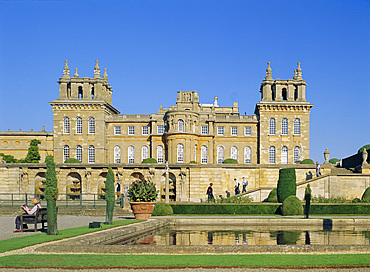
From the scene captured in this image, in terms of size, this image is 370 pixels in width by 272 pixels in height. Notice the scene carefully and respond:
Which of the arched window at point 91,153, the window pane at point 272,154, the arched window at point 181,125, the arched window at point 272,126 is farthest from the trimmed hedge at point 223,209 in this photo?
the arched window at point 91,153

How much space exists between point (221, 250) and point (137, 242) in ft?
14.5

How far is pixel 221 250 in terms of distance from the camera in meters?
11.2

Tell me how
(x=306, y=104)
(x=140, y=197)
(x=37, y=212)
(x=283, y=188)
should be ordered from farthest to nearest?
(x=306, y=104) → (x=283, y=188) → (x=140, y=197) → (x=37, y=212)

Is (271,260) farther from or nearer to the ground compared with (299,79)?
nearer to the ground

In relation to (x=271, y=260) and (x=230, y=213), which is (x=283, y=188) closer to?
(x=230, y=213)

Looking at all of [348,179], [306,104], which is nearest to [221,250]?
[348,179]

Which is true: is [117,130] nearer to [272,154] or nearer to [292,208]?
[272,154]

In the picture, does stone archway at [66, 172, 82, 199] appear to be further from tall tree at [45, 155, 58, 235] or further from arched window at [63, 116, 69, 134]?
tall tree at [45, 155, 58, 235]

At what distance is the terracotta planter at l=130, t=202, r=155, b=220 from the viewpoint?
22.2 m

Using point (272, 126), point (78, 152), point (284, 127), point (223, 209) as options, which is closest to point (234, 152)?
point (272, 126)

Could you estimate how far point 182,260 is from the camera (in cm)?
1023

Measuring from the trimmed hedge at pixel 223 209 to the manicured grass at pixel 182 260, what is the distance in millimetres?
17386

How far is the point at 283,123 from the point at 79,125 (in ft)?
84.8

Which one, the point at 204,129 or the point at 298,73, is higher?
the point at 298,73
